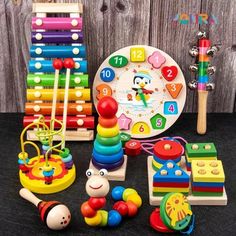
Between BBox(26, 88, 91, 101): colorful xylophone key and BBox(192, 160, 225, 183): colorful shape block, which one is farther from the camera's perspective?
BBox(26, 88, 91, 101): colorful xylophone key

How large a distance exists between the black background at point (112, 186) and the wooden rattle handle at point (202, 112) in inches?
0.9

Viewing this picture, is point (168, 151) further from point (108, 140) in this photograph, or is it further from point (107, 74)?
point (107, 74)

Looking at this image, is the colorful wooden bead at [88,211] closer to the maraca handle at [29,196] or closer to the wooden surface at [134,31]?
the maraca handle at [29,196]

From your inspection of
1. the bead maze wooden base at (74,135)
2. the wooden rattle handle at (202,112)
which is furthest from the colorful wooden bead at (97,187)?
the wooden rattle handle at (202,112)

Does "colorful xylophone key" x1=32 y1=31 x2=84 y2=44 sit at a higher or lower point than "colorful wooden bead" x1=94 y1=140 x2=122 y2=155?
higher

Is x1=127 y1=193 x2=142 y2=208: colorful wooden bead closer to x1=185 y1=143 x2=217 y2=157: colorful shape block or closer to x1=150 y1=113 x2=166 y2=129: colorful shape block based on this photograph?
x1=185 y1=143 x2=217 y2=157: colorful shape block

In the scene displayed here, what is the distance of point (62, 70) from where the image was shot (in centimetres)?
127

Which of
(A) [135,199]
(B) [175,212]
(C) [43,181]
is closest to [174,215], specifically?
(B) [175,212]

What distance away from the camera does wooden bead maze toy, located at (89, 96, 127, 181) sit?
1071mm

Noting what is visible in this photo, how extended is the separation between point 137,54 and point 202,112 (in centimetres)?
24

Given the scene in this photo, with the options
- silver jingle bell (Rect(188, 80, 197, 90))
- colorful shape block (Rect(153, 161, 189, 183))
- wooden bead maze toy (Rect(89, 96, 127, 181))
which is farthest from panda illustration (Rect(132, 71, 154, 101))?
colorful shape block (Rect(153, 161, 189, 183))

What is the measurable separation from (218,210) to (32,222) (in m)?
0.39

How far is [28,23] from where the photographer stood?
4.34 ft

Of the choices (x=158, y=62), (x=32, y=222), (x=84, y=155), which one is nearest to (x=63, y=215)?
(x=32, y=222)
